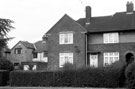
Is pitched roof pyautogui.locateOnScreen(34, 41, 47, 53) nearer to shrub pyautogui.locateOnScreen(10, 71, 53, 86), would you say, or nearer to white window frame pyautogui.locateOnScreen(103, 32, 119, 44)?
white window frame pyautogui.locateOnScreen(103, 32, 119, 44)

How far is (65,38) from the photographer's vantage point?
123ft

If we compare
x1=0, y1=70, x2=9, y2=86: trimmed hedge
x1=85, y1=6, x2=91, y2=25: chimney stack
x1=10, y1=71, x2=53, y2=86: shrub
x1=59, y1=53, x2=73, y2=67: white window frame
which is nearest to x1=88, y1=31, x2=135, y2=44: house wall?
x1=85, y1=6, x2=91, y2=25: chimney stack

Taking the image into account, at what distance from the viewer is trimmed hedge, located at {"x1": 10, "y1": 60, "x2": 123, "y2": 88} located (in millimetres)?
24297

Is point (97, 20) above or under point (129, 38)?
above

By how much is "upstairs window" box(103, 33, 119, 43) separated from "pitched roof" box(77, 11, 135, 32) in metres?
0.76

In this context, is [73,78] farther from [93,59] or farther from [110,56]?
[110,56]

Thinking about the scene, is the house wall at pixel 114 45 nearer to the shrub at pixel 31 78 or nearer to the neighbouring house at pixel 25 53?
the shrub at pixel 31 78

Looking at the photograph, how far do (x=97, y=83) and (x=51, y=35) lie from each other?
1547cm

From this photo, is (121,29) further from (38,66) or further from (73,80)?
(38,66)

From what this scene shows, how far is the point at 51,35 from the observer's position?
38281 millimetres

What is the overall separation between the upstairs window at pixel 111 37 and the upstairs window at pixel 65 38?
16.8 ft

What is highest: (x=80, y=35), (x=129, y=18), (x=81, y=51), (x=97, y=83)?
(x=129, y=18)

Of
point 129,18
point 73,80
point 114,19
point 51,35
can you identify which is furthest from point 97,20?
point 73,80

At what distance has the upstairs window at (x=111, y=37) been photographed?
1390 inches
